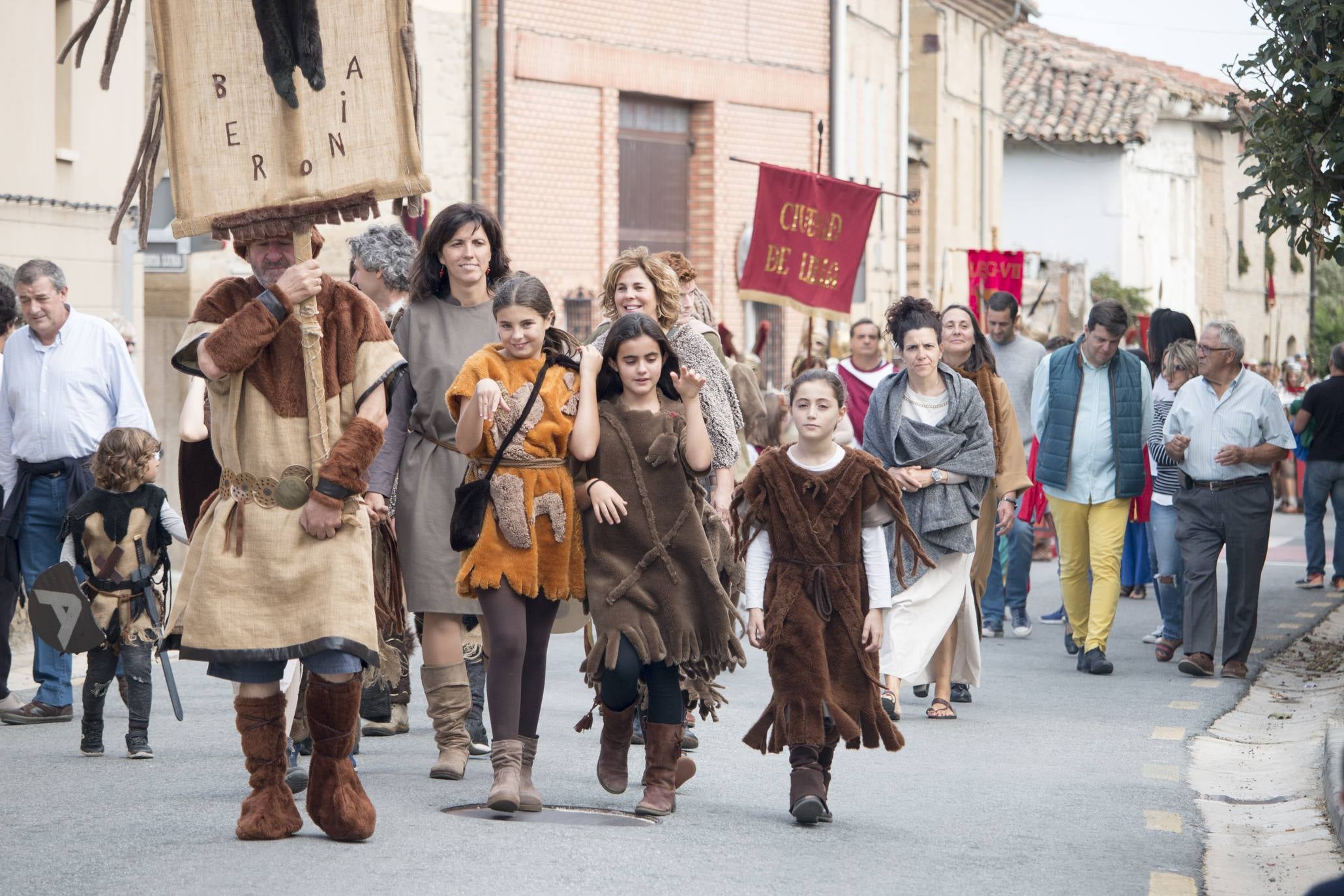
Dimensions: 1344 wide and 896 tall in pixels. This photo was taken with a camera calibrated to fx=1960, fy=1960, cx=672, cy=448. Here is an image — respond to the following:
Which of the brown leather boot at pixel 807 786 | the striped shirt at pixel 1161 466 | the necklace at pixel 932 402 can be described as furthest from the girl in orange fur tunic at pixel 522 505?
the striped shirt at pixel 1161 466

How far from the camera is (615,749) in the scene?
6996mm

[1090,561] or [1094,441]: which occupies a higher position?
[1094,441]

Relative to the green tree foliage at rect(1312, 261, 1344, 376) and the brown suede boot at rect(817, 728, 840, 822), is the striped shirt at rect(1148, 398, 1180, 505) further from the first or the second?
the green tree foliage at rect(1312, 261, 1344, 376)

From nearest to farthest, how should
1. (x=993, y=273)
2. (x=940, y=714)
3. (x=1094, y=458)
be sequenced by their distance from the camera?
(x=940, y=714) < (x=1094, y=458) < (x=993, y=273)

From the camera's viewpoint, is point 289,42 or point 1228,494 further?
point 1228,494

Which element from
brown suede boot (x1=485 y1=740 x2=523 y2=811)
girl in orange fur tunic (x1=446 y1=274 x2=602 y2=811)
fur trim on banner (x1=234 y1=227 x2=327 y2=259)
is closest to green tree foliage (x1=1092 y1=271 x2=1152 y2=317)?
girl in orange fur tunic (x1=446 y1=274 x2=602 y2=811)

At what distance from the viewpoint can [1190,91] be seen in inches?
1890

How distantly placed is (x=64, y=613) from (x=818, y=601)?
10.4 ft

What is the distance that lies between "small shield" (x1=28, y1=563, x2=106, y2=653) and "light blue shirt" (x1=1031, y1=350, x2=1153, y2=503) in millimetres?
5861

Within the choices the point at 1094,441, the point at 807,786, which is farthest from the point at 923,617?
the point at 807,786

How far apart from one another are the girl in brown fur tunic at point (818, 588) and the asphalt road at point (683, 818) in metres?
0.34

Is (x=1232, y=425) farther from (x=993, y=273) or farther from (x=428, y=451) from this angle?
(x=993, y=273)

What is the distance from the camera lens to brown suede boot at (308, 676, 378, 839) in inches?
241

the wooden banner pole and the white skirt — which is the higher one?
the wooden banner pole
